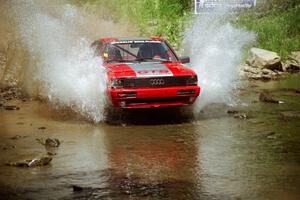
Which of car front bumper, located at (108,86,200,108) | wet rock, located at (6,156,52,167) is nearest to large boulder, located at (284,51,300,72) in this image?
car front bumper, located at (108,86,200,108)

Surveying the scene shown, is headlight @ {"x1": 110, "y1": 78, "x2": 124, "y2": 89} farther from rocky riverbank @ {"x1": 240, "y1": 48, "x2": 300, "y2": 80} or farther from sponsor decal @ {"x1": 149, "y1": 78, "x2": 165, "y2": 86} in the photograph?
rocky riverbank @ {"x1": 240, "y1": 48, "x2": 300, "y2": 80}

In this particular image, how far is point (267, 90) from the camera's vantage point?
51.2ft

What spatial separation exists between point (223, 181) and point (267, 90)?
31.0 feet

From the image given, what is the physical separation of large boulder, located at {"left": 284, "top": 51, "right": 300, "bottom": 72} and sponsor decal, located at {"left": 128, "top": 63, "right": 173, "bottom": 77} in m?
11.2

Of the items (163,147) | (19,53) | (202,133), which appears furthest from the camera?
(19,53)

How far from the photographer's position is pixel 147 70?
10461mm

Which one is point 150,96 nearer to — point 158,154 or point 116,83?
point 116,83

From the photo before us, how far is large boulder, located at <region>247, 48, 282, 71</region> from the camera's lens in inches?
789

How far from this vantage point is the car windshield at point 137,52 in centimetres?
1138

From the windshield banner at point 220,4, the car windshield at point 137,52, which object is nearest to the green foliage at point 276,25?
the windshield banner at point 220,4

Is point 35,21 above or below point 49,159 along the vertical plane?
above

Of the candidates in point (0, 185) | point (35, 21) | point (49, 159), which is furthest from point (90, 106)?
point (35, 21)

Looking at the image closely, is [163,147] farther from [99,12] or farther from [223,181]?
[99,12]

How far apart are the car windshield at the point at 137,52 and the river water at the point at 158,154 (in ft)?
3.61
